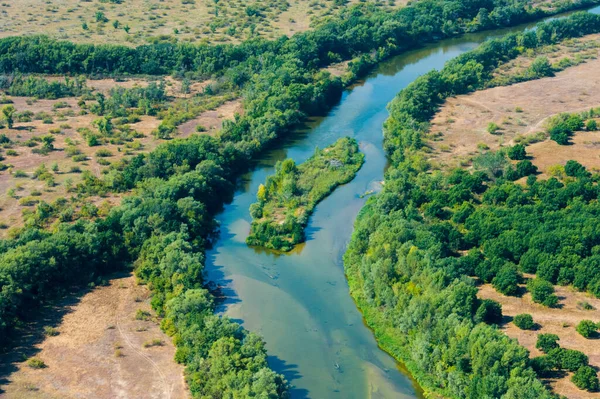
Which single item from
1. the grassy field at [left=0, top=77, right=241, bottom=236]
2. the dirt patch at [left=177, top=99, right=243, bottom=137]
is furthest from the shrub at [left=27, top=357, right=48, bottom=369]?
the dirt patch at [left=177, top=99, right=243, bottom=137]

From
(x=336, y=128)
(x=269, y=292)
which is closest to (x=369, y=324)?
(x=269, y=292)

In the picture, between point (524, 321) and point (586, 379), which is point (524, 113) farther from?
point (586, 379)

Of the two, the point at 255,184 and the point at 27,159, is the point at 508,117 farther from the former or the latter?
the point at 27,159

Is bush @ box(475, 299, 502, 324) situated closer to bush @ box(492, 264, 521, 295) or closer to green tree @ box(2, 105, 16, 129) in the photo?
bush @ box(492, 264, 521, 295)


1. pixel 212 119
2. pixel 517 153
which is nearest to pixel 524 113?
pixel 517 153

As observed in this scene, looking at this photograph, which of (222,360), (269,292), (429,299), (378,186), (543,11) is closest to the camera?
(222,360)
